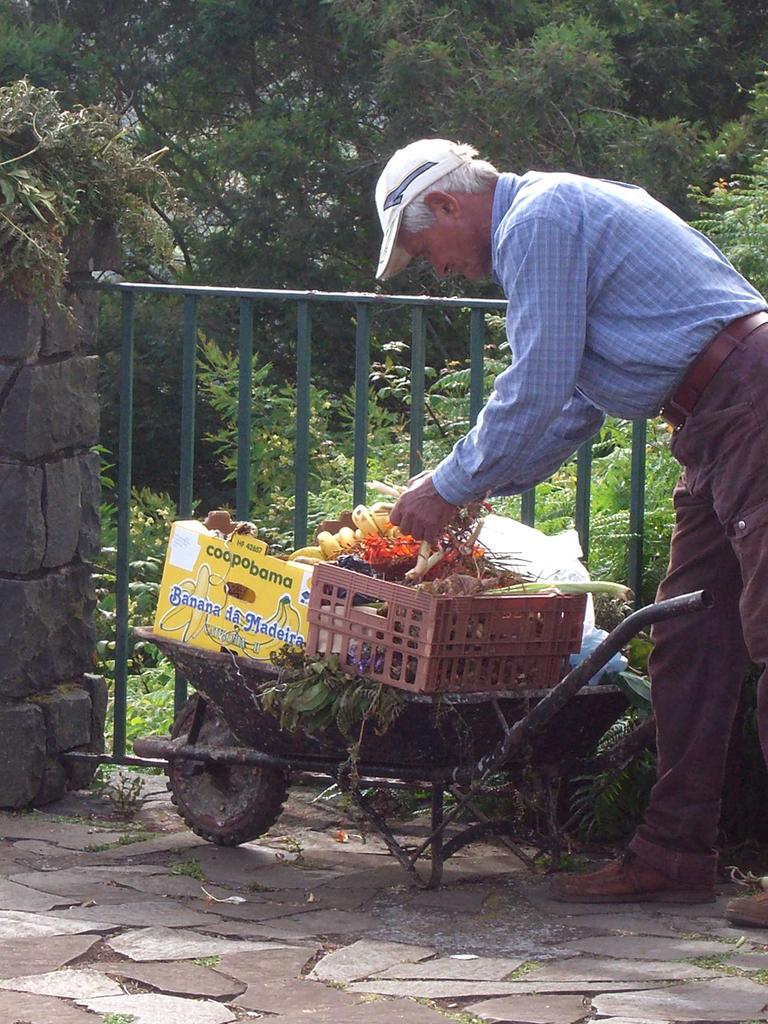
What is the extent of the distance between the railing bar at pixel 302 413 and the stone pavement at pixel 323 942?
0.94m

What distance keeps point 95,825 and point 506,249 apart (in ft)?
7.30

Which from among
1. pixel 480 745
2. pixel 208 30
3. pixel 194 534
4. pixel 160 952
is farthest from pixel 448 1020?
pixel 208 30

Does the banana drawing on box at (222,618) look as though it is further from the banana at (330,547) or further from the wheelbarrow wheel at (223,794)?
the wheelbarrow wheel at (223,794)

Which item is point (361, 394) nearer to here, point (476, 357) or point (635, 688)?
point (476, 357)

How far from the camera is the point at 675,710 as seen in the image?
12.4 feet

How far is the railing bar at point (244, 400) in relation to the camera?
15.2 feet

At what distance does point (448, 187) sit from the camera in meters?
3.50

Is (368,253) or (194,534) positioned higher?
(368,253)

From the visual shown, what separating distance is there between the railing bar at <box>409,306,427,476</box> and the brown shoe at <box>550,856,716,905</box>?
4.07ft

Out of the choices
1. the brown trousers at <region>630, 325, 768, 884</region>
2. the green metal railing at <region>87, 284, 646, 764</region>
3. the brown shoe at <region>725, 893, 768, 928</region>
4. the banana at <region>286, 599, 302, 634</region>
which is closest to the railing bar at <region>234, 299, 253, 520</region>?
the green metal railing at <region>87, 284, 646, 764</region>

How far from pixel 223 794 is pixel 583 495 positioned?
137 centimetres

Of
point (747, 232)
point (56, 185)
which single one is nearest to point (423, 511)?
point (56, 185)

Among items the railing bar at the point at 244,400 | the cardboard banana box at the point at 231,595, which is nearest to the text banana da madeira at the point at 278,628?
the cardboard banana box at the point at 231,595

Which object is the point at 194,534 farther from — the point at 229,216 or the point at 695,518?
the point at 229,216
